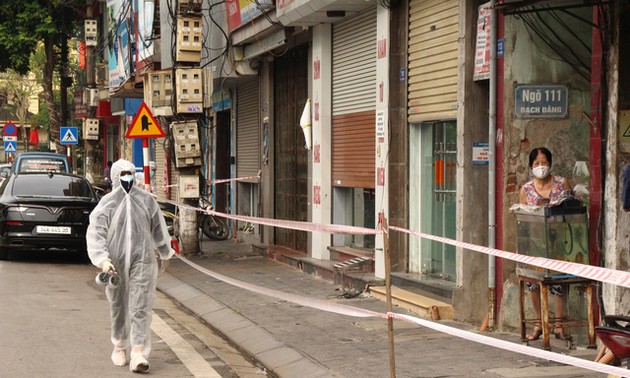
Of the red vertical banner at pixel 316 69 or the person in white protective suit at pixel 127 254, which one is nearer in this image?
the person in white protective suit at pixel 127 254

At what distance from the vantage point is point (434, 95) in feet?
39.9

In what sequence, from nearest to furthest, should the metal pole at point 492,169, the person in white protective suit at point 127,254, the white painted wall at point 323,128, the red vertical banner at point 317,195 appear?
1. the person in white protective suit at point 127,254
2. the metal pole at point 492,169
3. the white painted wall at point 323,128
4. the red vertical banner at point 317,195

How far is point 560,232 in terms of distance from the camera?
29.6 ft

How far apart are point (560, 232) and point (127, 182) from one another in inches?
151

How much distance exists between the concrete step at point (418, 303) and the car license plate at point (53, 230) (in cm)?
639

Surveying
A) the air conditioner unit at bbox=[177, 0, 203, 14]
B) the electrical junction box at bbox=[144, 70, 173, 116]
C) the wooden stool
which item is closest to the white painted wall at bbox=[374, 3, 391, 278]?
the wooden stool

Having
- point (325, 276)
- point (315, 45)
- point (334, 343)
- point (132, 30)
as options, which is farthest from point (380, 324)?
point (132, 30)

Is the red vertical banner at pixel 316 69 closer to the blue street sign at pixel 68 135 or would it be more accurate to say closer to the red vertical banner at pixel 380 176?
the red vertical banner at pixel 380 176

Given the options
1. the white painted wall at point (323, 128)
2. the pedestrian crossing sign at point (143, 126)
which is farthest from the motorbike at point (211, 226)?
the white painted wall at point (323, 128)

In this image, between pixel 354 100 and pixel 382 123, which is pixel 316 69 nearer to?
pixel 354 100

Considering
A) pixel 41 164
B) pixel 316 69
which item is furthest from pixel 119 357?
pixel 41 164

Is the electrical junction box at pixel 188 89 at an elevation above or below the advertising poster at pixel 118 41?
below

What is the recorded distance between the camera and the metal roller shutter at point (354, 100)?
14381 mm

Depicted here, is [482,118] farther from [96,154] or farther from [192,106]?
[96,154]
